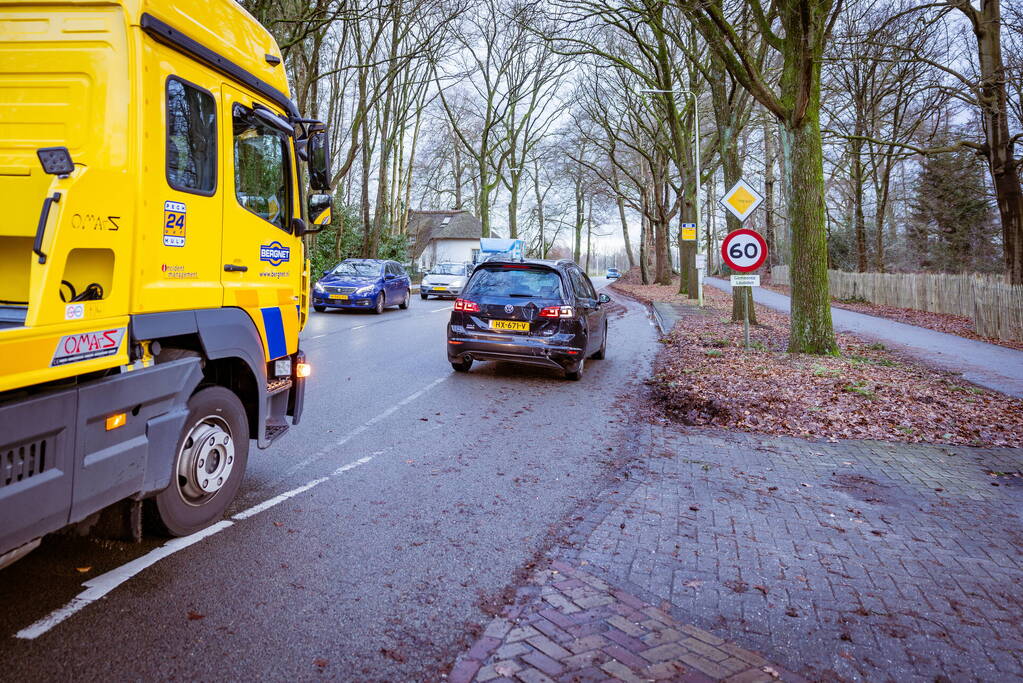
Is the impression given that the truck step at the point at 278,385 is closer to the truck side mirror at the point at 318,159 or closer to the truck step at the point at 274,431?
the truck step at the point at 274,431

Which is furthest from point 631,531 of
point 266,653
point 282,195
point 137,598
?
point 282,195

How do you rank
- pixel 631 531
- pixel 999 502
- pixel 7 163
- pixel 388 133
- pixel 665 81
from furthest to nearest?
pixel 388 133 < pixel 665 81 < pixel 999 502 < pixel 631 531 < pixel 7 163

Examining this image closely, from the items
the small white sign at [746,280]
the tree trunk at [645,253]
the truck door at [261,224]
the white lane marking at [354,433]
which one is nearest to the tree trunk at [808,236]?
the small white sign at [746,280]

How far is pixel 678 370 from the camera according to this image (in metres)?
10.7

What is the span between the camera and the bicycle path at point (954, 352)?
10.3 m

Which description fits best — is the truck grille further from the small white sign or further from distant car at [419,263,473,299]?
distant car at [419,263,473,299]

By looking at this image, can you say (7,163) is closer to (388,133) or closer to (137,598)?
(137,598)

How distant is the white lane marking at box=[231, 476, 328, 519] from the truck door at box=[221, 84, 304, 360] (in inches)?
37.8

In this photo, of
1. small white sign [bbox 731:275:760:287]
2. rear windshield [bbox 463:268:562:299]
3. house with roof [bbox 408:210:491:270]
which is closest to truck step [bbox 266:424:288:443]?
rear windshield [bbox 463:268:562:299]

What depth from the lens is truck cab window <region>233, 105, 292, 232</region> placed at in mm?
4496

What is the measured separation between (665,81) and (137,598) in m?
22.9

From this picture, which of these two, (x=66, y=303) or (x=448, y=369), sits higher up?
(x=66, y=303)

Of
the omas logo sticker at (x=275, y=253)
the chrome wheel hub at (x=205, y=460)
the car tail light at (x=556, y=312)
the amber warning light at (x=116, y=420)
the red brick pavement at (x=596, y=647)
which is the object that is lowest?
the red brick pavement at (x=596, y=647)

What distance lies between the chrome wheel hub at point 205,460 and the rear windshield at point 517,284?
5.96 m
